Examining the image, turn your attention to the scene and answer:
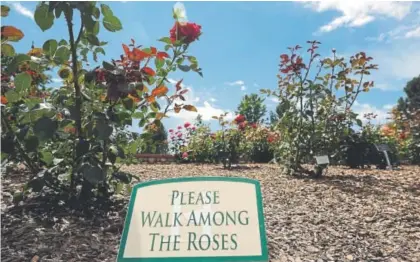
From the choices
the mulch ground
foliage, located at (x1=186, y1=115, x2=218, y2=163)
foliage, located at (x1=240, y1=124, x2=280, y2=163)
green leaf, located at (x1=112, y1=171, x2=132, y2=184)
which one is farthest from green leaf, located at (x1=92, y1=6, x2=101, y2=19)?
foliage, located at (x1=240, y1=124, x2=280, y2=163)

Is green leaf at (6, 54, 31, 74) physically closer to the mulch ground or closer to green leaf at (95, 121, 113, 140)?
green leaf at (95, 121, 113, 140)

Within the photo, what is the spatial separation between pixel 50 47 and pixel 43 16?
20cm

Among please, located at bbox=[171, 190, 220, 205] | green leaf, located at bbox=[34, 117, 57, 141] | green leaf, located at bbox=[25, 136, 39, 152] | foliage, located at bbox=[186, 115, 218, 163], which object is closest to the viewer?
please, located at bbox=[171, 190, 220, 205]

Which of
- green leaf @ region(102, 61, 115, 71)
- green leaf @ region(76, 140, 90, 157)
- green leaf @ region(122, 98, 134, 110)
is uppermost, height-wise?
green leaf @ region(102, 61, 115, 71)

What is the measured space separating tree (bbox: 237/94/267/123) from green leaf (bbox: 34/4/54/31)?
17.6 m

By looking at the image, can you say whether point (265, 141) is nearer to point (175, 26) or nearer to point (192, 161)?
point (192, 161)

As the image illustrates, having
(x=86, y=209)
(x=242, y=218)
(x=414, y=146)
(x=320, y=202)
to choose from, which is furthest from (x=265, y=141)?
(x=242, y=218)

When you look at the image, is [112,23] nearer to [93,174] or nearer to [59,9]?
[59,9]

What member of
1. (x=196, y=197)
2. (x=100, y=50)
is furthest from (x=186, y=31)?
(x=196, y=197)

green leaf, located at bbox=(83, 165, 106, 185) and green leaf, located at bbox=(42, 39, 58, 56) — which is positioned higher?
green leaf, located at bbox=(42, 39, 58, 56)

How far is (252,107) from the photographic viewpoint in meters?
19.9

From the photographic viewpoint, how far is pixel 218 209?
4.36 ft

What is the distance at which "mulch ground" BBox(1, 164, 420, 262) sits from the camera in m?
1.91

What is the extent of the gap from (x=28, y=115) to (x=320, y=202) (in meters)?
1.93
